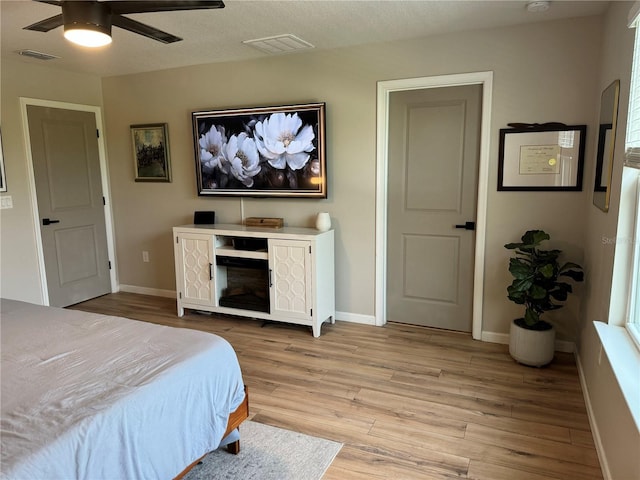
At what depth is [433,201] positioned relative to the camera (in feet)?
12.0

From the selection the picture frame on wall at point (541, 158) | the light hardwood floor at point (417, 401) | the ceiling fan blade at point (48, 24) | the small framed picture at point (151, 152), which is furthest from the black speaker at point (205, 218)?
the picture frame on wall at point (541, 158)

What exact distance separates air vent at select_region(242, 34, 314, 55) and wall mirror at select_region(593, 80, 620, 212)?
2.20m

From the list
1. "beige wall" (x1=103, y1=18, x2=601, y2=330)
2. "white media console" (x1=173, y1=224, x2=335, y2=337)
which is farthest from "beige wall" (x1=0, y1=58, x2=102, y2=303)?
"white media console" (x1=173, y1=224, x2=335, y2=337)

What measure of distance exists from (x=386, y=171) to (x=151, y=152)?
260 centimetres

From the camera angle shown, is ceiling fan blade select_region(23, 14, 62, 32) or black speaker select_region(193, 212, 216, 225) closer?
ceiling fan blade select_region(23, 14, 62, 32)

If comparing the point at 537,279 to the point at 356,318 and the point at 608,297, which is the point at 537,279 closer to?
the point at 608,297

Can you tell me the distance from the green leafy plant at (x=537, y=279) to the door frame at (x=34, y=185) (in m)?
4.27

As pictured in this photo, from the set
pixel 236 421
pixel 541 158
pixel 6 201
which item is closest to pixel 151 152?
pixel 6 201

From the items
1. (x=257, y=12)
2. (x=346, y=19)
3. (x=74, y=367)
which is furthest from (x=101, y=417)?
(x=346, y=19)

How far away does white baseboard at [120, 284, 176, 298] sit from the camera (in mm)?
4918

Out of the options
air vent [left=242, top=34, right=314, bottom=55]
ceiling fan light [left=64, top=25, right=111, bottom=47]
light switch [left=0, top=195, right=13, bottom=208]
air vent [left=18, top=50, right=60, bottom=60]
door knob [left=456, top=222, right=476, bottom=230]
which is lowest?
door knob [left=456, top=222, right=476, bottom=230]

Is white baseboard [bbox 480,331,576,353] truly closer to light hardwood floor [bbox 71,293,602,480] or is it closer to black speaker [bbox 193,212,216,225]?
light hardwood floor [bbox 71,293,602,480]

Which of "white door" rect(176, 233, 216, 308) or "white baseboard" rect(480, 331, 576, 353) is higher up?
"white door" rect(176, 233, 216, 308)

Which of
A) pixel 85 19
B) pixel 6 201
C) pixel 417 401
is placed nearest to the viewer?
pixel 85 19
